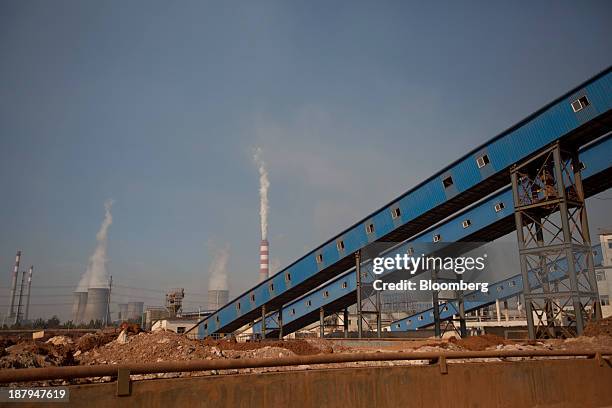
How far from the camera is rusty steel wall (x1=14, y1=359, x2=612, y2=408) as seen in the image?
10.8ft

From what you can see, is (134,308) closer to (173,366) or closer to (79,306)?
(79,306)

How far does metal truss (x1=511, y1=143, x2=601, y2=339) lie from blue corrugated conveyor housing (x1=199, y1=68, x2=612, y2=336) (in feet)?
2.43

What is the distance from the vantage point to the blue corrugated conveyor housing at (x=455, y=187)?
642 inches

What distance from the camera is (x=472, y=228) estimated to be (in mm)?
21078

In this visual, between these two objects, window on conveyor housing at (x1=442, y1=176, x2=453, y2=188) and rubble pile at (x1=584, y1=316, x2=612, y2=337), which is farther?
window on conveyor housing at (x1=442, y1=176, x2=453, y2=188)

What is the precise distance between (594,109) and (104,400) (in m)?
18.1

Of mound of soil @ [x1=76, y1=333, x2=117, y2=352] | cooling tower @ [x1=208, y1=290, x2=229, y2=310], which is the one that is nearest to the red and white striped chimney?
cooling tower @ [x1=208, y1=290, x2=229, y2=310]

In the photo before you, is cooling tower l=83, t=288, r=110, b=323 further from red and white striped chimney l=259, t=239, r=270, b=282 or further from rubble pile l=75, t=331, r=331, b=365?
rubble pile l=75, t=331, r=331, b=365

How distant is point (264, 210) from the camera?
66125 millimetres

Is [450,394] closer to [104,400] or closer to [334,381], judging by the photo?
[334,381]

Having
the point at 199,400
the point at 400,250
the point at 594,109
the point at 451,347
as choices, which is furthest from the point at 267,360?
the point at 400,250

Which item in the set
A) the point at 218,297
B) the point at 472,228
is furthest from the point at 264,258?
the point at 472,228

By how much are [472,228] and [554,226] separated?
386cm

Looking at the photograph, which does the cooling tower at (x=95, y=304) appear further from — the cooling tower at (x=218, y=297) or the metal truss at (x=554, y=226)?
the metal truss at (x=554, y=226)
